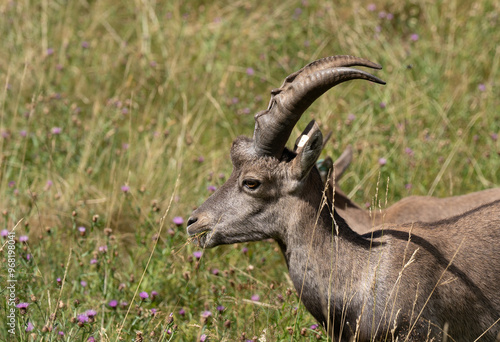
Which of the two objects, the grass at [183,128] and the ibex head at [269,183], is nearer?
the ibex head at [269,183]

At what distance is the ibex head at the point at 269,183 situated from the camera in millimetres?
4707

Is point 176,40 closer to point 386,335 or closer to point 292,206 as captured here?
point 292,206

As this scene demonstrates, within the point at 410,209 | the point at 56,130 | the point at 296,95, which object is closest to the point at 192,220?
the point at 296,95

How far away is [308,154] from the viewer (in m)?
4.70

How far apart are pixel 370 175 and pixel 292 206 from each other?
278cm

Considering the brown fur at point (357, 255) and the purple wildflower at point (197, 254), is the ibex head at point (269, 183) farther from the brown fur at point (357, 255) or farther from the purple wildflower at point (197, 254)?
the purple wildflower at point (197, 254)

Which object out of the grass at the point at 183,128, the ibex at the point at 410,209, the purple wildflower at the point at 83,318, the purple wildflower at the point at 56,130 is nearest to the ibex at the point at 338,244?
the grass at the point at 183,128

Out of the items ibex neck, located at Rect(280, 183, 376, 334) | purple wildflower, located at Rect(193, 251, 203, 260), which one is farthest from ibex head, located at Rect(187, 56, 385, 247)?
purple wildflower, located at Rect(193, 251, 203, 260)

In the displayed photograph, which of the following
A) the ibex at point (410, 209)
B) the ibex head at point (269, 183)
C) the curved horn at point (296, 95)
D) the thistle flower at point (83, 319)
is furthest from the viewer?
the ibex at point (410, 209)

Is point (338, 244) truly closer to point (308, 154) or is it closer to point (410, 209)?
point (308, 154)

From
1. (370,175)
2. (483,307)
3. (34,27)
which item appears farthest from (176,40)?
(483,307)

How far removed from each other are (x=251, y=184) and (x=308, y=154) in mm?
469

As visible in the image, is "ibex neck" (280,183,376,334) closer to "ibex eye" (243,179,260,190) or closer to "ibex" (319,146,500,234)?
"ibex eye" (243,179,260,190)

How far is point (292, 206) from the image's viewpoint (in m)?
4.84
